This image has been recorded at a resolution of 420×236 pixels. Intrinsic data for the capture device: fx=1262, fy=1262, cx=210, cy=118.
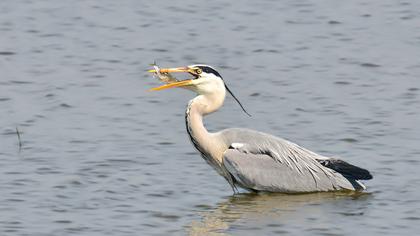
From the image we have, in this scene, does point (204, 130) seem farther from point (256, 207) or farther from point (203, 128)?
point (256, 207)

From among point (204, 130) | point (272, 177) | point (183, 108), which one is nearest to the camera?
point (272, 177)

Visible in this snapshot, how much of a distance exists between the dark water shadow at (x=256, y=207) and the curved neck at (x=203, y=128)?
1.80ft

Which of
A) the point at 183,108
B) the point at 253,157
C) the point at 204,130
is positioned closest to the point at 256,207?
the point at 253,157

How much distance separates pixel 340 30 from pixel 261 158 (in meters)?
6.66

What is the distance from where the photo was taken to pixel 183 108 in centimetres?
1695

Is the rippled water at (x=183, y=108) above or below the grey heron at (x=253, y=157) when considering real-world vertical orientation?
below

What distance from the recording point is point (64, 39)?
19.9 metres

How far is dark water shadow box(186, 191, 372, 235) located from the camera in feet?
41.4

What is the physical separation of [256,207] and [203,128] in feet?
3.98

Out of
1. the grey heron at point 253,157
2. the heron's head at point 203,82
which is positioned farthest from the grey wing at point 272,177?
the heron's head at point 203,82

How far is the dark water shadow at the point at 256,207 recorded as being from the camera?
1262 cm

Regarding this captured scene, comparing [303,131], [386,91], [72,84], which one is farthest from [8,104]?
[386,91]

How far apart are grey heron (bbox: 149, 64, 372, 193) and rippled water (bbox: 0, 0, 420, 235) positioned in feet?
0.54

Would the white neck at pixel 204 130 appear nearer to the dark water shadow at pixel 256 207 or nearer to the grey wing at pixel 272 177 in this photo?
the grey wing at pixel 272 177
